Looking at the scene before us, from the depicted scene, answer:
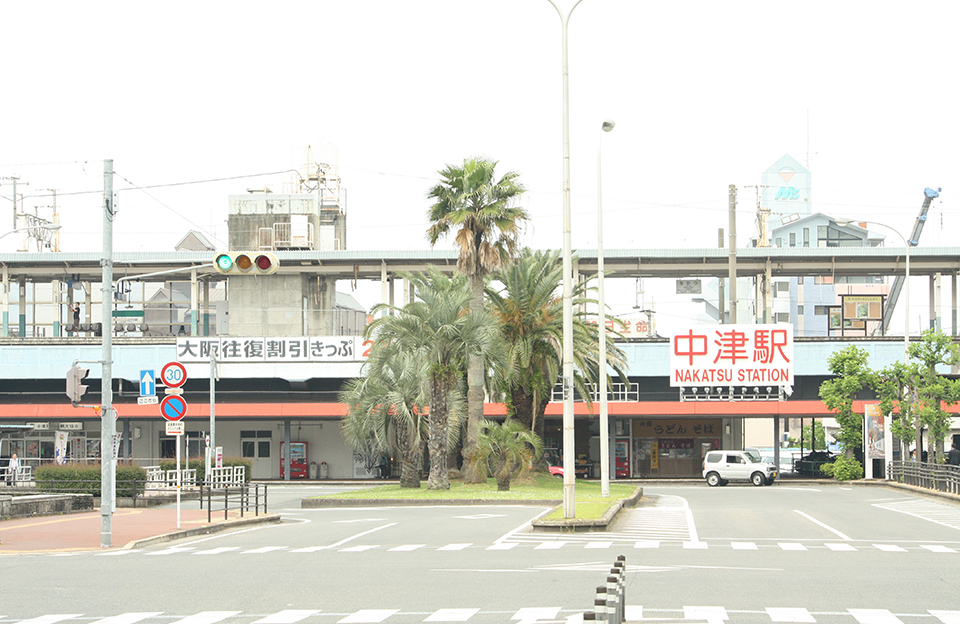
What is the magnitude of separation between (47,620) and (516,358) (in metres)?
29.7

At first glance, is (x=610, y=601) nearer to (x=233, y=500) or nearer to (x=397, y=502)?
(x=397, y=502)

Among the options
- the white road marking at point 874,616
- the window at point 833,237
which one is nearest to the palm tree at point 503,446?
the white road marking at point 874,616

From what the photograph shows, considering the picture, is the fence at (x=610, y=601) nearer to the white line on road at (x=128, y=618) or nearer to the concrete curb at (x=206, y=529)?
the white line on road at (x=128, y=618)

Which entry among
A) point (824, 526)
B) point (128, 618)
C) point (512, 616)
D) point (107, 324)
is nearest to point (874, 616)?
point (512, 616)

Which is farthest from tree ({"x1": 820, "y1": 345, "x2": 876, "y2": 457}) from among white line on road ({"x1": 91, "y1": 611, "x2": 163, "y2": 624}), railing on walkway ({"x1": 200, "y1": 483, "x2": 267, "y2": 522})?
white line on road ({"x1": 91, "y1": 611, "x2": 163, "y2": 624})

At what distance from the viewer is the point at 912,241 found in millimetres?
95375

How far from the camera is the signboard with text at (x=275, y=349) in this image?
Result: 182ft

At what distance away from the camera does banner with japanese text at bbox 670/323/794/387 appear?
5303 cm

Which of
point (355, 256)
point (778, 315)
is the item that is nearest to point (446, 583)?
point (355, 256)

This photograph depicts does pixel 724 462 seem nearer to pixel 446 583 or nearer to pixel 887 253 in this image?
pixel 887 253

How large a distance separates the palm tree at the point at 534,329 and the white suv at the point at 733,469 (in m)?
9.42

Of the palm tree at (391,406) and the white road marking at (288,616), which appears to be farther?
the palm tree at (391,406)

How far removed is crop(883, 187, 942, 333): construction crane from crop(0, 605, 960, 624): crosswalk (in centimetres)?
6543

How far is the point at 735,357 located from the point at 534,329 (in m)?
16.0
